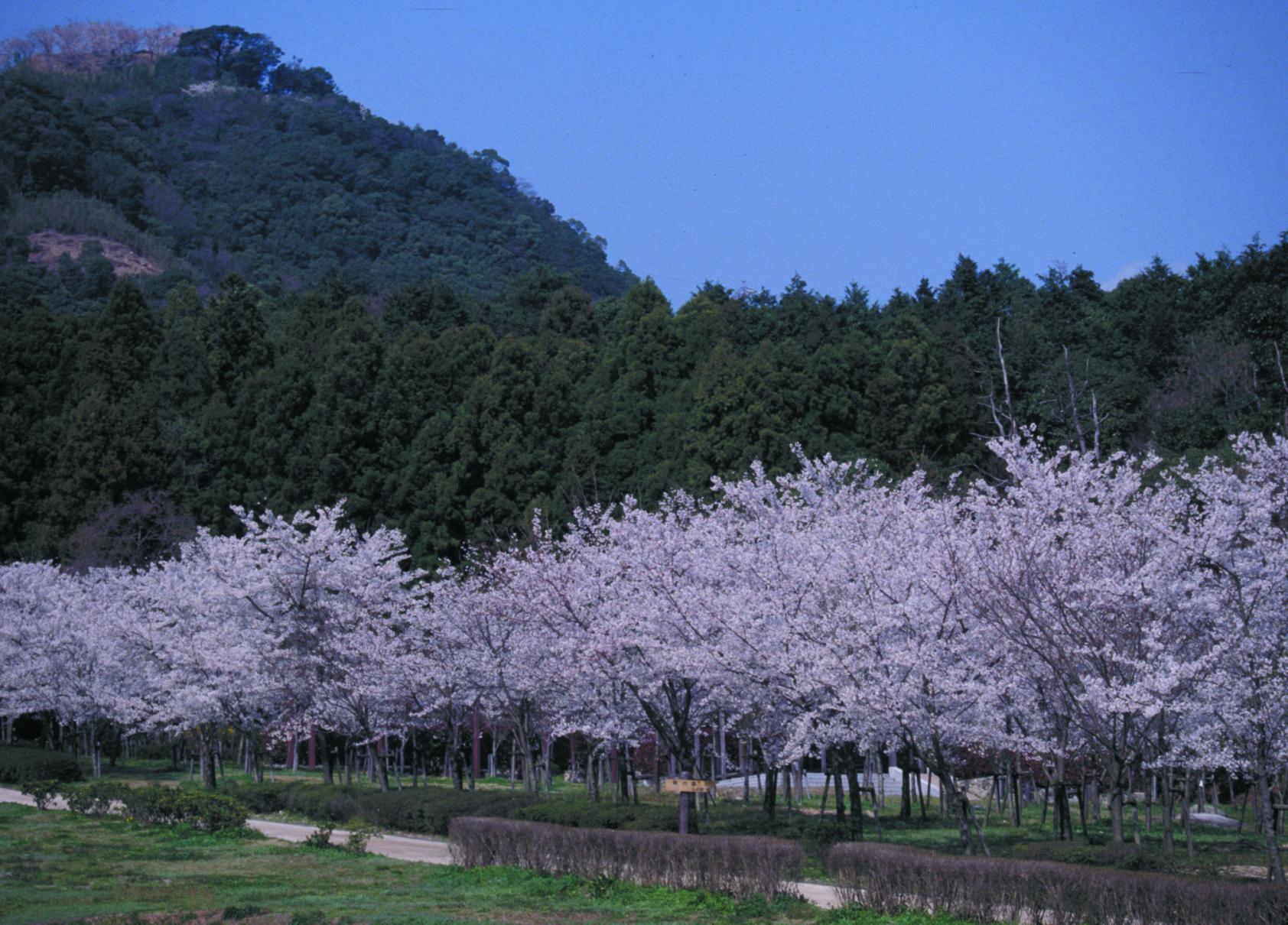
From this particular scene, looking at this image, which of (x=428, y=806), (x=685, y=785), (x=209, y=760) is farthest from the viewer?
(x=209, y=760)

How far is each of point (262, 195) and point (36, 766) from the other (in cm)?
12160

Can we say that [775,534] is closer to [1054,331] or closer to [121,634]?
[121,634]

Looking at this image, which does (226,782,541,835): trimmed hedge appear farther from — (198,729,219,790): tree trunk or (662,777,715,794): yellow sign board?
(198,729,219,790): tree trunk

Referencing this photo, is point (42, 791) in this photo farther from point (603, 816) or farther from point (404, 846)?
point (603, 816)

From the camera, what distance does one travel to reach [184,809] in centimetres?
2512

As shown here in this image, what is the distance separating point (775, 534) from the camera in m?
22.4

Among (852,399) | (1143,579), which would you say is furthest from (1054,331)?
(1143,579)

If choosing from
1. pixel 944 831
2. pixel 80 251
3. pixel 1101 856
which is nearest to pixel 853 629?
pixel 1101 856

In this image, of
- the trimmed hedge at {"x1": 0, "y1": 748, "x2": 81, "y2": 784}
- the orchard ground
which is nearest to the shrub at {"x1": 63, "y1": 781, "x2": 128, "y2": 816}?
the orchard ground

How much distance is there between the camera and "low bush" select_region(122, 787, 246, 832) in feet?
79.6

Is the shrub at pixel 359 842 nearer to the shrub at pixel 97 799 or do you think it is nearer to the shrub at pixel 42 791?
the shrub at pixel 97 799

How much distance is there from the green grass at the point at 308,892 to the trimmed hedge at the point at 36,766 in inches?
572

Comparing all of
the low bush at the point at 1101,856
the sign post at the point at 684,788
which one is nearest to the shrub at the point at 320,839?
the sign post at the point at 684,788

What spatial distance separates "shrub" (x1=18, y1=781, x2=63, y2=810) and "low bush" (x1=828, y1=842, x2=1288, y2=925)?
862 inches
